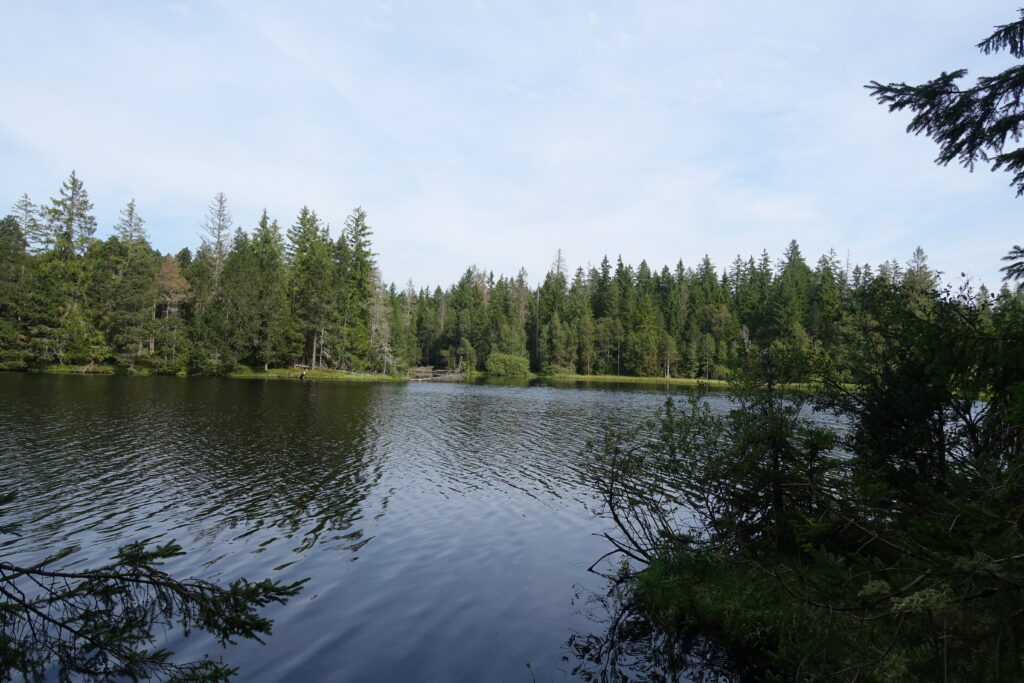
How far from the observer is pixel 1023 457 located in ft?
15.1

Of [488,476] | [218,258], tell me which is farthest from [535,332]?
[488,476]

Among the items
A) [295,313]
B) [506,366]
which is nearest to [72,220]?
[295,313]

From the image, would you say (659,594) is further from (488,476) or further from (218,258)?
(218,258)

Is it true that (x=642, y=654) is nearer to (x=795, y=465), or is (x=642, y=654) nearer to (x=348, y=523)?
(x=795, y=465)

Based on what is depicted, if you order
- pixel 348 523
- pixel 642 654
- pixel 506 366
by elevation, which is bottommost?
pixel 642 654

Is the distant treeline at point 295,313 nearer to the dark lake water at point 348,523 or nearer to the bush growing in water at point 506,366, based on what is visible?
the bush growing in water at point 506,366

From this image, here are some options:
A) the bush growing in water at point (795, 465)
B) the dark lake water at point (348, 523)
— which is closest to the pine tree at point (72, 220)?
the dark lake water at point (348, 523)

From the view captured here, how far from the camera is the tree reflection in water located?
755cm

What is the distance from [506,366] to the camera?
3738 inches

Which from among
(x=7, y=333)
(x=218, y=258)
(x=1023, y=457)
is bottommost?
(x=1023, y=457)

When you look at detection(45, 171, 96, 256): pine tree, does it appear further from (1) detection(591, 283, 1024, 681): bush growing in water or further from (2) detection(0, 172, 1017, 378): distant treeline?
(1) detection(591, 283, 1024, 681): bush growing in water

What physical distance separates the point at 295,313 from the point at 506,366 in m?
39.2

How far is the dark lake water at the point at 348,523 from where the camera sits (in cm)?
824

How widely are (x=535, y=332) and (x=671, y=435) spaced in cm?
10293
